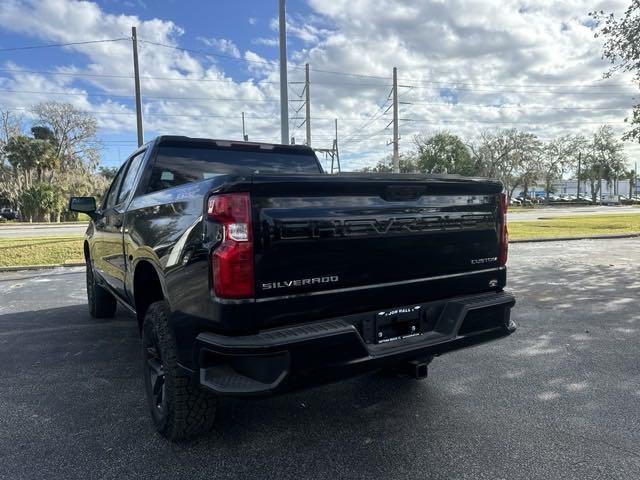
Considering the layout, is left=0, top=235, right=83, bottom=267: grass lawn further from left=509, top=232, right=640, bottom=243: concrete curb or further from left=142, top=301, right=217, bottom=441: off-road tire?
left=509, top=232, right=640, bottom=243: concrete curb

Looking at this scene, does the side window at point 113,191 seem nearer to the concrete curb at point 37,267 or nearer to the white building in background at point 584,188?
the concrete curb at point 37,267

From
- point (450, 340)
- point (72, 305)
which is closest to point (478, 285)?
point (450, 340)

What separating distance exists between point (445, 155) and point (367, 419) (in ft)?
243

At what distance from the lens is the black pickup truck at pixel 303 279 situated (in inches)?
90.4

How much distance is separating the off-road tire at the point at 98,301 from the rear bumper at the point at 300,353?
4.00 meters

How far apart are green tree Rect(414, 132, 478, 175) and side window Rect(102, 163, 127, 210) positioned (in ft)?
229

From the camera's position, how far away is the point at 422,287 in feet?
9.42

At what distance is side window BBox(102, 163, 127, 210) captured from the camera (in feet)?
15.9

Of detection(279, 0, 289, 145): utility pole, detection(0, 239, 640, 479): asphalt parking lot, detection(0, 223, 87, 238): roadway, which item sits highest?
detection(279, 0, 289, 145): utility pole

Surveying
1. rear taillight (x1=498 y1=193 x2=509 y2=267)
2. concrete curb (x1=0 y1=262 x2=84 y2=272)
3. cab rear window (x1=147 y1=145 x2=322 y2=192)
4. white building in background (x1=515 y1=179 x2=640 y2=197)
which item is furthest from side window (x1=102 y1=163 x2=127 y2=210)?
white building in background (x1=515 y1=179 x2=640 y2=197)

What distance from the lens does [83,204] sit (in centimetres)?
532

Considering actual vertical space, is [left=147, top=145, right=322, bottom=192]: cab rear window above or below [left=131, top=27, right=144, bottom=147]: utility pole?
below

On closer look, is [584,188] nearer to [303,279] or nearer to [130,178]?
[130,178]

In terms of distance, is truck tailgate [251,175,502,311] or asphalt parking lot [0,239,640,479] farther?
asphalt parking lot [0,239,640,479]
